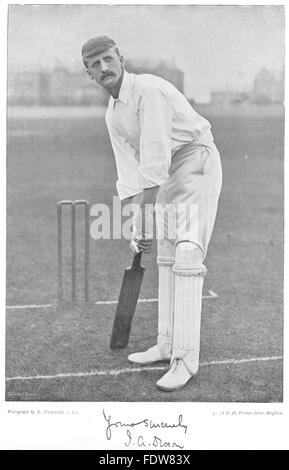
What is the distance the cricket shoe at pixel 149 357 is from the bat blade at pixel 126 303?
0.14m

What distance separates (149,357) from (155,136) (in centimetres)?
109

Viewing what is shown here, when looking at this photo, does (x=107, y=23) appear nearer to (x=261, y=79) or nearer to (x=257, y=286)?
(x=261, y=79)

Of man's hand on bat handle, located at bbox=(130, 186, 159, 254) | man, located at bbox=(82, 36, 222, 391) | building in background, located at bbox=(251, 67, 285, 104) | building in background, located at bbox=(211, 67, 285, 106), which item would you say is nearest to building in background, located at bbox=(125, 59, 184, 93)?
building in background, located at bbox=(211, 67, 285, 106)

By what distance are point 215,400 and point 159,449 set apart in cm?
33

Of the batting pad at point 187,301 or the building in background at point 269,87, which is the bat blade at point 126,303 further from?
the building in background at point 269,87

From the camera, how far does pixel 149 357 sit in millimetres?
3557

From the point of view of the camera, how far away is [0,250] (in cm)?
343

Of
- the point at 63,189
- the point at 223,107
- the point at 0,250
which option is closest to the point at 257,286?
the point at 223,107

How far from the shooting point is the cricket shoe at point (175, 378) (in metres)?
3.32

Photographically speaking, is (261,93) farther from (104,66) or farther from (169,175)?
(104,66)

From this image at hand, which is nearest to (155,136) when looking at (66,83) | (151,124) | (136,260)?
(151,124)
